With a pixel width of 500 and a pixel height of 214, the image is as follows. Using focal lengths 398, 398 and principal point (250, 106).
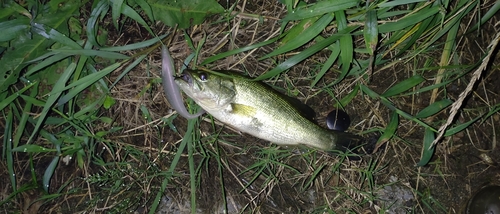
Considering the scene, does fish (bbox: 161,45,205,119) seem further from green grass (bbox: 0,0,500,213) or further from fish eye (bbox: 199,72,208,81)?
fish eye (bbox: 199,72,208,81)

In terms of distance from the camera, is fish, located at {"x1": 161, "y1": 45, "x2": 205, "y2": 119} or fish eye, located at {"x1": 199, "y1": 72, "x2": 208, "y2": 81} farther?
fish, located at {"x1": 161, "y1": 45, "x2": 205, "y2": 119}

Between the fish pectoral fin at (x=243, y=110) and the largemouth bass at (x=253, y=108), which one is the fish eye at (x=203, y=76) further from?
the fish pectoral fin at (x=243, y=110)

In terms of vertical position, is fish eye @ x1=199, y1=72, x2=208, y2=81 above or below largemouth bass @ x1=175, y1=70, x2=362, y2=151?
above

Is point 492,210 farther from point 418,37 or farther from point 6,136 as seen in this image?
point 6,136

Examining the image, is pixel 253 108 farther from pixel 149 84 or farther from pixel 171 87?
pixel 149 84

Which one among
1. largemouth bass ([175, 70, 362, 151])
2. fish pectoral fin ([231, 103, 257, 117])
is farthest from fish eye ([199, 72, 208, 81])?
fish pectoral fin ([231, 103, 257, 117])

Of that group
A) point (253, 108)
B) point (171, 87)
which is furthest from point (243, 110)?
point (171, 87)
